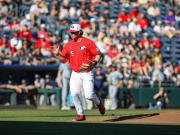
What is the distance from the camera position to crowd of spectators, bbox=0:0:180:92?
18938mm

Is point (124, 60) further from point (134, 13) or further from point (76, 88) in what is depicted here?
point (76, 88)

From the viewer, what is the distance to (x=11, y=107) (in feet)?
57.9

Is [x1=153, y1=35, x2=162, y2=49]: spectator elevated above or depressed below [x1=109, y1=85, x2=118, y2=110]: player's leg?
above

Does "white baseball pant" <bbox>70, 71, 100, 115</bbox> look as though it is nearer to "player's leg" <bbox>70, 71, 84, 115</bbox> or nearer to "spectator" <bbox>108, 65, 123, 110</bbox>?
"player's leg" <bbox>70, 71, 84, 115</bbox>

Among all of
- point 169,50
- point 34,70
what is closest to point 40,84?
point 34,70

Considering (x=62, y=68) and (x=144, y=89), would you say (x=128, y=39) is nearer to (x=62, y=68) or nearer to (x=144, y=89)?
(x=144, y=89)

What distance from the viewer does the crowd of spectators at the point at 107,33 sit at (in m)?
18.9

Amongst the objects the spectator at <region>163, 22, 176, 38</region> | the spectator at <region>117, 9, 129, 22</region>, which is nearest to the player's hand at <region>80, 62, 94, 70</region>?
the spectator at <region>117, 9, 129, 22</region>

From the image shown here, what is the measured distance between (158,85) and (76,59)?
10503 mm

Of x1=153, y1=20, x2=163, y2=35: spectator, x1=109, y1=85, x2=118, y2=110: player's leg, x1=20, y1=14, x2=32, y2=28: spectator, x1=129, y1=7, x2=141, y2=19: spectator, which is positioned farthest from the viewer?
x1=129, y1=7, x2=141, y2=19: spectator

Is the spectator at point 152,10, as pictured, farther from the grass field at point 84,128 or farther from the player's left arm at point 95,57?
the grass field at point 84,128

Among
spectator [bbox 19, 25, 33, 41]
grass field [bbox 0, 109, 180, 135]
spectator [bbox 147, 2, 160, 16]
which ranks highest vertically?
spectator [bbox 147, 2, 160, 16]

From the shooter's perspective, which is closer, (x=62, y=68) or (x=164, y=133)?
(x=164, y=133)

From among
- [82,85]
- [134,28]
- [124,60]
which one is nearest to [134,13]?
[134,28]
